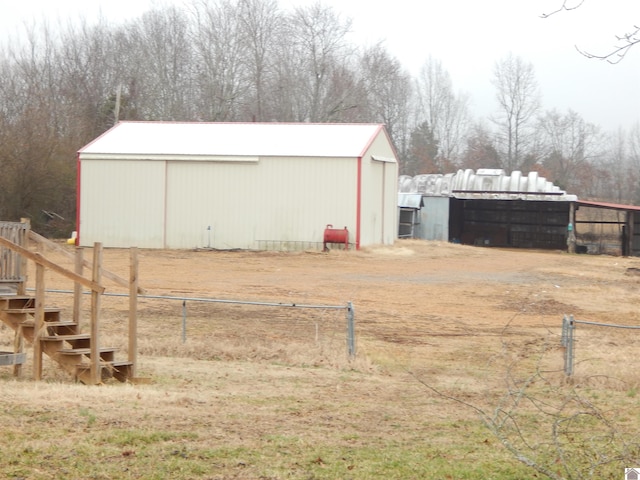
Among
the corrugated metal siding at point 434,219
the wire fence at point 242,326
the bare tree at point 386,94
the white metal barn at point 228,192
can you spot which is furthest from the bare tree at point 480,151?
the wire fence at point 242,326

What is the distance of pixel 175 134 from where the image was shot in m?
42.2

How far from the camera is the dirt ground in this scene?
988cm

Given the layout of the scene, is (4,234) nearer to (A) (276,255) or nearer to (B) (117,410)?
(B) (117,410)

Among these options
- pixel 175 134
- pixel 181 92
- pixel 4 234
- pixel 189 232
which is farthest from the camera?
pixel 181 92

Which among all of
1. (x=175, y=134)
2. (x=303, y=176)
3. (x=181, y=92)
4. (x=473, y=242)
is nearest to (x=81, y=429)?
(x=303, y=176)

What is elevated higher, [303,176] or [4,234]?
[303,176]

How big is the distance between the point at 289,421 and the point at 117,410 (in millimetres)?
1728

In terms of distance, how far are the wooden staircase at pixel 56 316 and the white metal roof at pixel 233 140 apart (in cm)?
2612

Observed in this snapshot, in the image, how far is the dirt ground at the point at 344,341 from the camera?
9.88 m

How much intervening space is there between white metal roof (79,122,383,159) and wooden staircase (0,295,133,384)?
86.1 feet

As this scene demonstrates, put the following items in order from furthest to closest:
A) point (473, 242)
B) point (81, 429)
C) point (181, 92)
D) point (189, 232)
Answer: point (181, 92) < point (473, 242) < point (189, 232) < point (81, 429)

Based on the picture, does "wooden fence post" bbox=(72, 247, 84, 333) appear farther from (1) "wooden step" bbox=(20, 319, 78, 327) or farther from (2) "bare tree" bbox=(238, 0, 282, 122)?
(2) "bare tree" bbox=(238, 0, 282, 122)

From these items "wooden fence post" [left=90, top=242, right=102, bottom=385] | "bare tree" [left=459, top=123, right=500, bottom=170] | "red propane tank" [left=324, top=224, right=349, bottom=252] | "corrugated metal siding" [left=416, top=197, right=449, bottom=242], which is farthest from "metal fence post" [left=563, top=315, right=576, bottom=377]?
"bare tree" [left=459, top=123, right=500, bottom=170]

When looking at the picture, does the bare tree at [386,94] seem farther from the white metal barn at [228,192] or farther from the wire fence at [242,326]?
the wire fence at [242,326]
